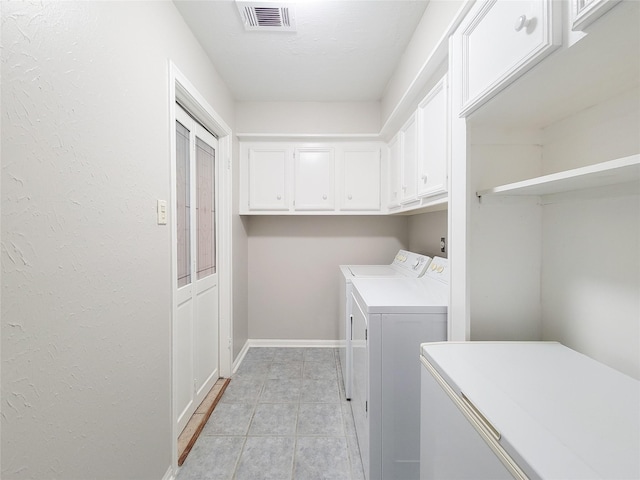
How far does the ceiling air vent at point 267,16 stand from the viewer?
1551 millimetres

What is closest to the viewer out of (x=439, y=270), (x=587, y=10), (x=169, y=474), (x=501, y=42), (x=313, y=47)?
(x=587, y=10)

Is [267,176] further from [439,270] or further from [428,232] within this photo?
[439,270]

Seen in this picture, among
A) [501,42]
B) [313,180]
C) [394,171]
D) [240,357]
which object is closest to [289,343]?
[240,357]

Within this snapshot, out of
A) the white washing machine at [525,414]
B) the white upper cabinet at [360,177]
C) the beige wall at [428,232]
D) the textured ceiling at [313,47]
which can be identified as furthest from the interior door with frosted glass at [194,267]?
the beige wall at [428,232]

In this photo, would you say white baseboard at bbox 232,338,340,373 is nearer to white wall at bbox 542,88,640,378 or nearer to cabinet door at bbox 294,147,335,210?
cabinet door at bbox 294,147,335,210

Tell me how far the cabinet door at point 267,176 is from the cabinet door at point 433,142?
141 centimetres

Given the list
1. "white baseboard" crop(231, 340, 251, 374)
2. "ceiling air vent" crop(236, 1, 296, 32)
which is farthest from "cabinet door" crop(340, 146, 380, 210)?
"white baseboard" crop(231, 340, 251, 374)

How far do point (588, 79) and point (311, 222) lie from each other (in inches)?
95.8

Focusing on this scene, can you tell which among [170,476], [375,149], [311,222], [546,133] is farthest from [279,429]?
[375,149]

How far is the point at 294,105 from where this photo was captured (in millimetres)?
2771

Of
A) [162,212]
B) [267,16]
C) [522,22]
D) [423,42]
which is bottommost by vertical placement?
[162,212]

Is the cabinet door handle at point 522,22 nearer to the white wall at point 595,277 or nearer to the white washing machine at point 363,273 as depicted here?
the white wall at point 595,277

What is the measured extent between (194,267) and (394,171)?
70.5 inches

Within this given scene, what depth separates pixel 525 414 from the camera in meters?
0.63
